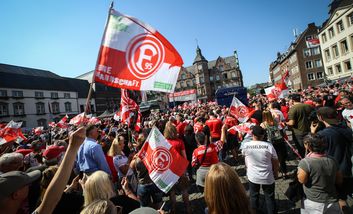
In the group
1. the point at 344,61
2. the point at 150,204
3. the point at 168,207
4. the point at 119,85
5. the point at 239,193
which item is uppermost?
the point at 344,61

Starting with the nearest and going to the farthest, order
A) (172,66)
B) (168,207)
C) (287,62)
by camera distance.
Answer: (172,66) < (168,207) < (287,62)

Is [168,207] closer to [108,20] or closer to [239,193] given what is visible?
[239,193]

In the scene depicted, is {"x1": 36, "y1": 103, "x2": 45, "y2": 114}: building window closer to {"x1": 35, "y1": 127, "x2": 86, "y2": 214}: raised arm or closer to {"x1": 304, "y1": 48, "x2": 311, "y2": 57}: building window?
{"x1": 35, "y1": 127, "x2": 86, "y2": 214}: raised arm

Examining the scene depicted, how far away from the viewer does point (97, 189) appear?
253cm

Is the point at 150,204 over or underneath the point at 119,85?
underneath

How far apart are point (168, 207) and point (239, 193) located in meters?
3.78

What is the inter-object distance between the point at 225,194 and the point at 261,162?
224 centimetres

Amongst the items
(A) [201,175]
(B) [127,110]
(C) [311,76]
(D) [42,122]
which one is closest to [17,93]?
(D) [42,122]

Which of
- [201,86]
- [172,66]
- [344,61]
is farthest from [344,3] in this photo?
[201,86]

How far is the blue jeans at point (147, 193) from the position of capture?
400 cm

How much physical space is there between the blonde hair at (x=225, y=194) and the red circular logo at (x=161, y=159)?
174cm

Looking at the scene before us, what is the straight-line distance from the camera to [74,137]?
202 centimetres

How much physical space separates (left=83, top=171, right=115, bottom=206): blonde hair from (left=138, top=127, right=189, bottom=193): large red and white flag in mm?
1098

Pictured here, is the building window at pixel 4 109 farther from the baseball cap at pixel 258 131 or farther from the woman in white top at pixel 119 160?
the baseball cap at pixel 258 131
